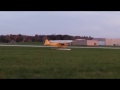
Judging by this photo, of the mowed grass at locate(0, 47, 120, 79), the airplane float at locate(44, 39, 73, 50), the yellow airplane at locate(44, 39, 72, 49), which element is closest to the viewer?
the mowed grass at locate(0, 47, 120, 79)

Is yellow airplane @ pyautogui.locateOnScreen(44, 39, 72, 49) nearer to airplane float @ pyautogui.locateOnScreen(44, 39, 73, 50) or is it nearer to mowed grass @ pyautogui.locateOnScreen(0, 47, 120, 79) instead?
airplane float @ pyautogui.locateOnScreen(44, 39, 73, 50)

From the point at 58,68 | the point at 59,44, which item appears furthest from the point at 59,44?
the point at 58,68

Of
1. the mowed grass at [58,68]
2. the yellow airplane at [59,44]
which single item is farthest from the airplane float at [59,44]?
the mowed grass at [58,68]

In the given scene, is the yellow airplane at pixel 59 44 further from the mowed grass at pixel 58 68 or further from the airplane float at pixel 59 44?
the mowed grass at pixel 58 68

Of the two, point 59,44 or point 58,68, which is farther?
point 59,44

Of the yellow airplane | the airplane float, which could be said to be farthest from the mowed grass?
the yellow airplane

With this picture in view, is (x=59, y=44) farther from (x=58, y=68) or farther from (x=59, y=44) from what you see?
(x=58, y=68)

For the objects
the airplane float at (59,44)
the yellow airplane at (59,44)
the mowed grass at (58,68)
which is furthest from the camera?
the yellow airplane at (59,44)
